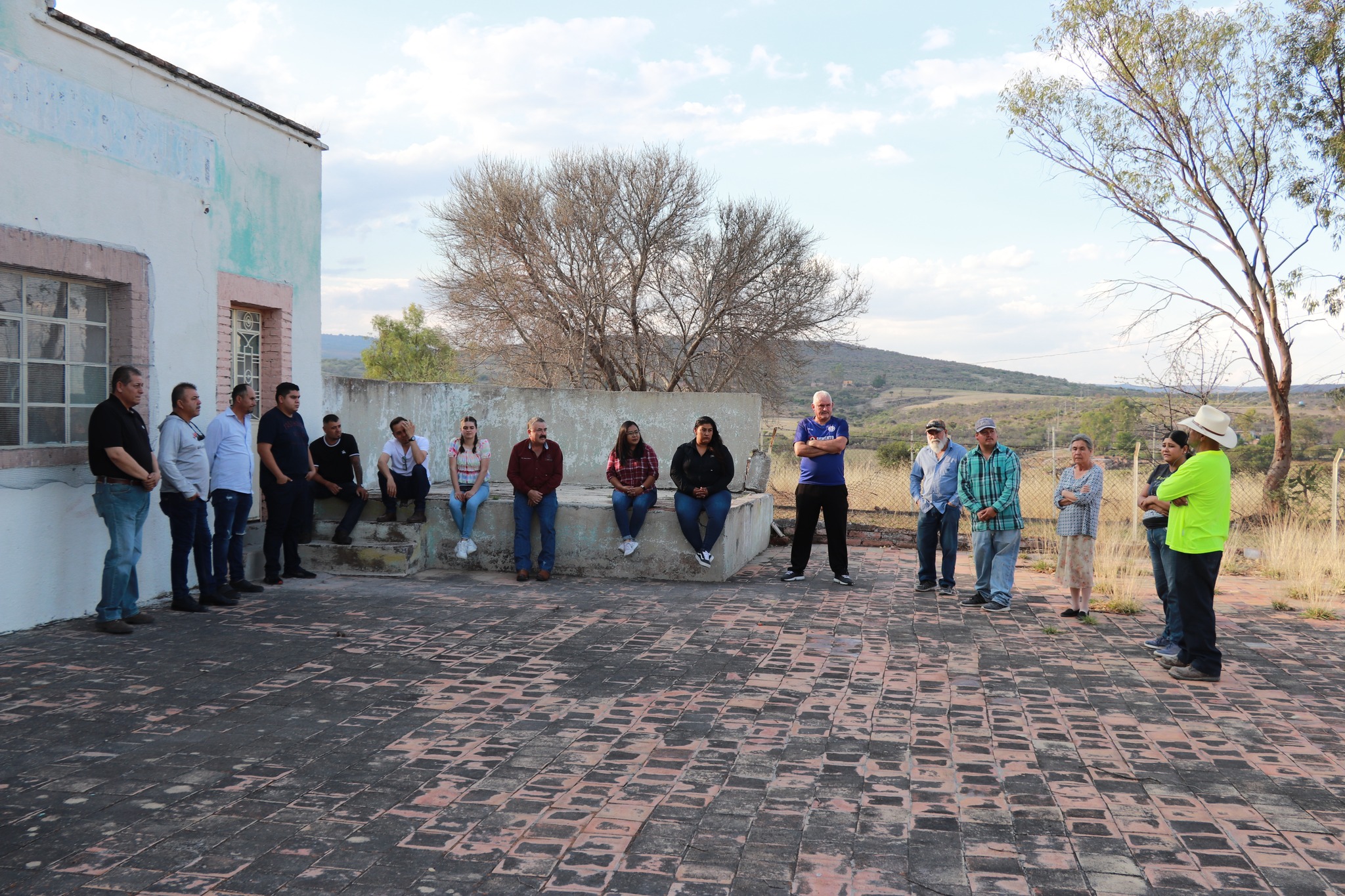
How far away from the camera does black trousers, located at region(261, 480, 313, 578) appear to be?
9.13 meters

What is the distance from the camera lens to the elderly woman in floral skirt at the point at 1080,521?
27.8ft

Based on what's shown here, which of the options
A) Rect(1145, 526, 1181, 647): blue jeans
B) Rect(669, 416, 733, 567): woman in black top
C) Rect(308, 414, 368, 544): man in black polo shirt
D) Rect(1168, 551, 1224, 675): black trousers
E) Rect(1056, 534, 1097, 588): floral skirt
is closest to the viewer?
Rect(1168, 551, 1224, 675): black trousers

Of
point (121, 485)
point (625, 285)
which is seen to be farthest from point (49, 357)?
point (625, 285)

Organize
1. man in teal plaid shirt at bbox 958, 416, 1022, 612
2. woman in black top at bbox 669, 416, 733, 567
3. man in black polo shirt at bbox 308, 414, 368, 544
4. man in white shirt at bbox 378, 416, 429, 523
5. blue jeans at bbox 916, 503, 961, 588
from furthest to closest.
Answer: man in white shirt at bbox 378, 416, 429, 523
woman in black top at bbox 669, 416, 733, 567
man in black polo shirt at bbox 308, 414, 368, 544
blue jeans at bbox 916, 503, 961, 588
man in teal plaid shirt at bbox 958, 416, 1022, 612

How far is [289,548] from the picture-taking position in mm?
9641

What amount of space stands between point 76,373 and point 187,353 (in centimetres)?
97

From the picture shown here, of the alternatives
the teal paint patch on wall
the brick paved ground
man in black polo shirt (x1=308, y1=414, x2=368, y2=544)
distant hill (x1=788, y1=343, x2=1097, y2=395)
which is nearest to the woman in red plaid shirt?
the brick paved ground

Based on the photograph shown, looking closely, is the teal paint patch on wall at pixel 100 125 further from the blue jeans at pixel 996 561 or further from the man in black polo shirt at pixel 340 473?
the blue jeans at pixel 996 561

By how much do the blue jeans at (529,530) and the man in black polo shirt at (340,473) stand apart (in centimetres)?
158

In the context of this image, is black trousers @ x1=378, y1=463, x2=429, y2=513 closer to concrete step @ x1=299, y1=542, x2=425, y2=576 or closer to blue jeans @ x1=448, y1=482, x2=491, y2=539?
blue jeans @ x1=448, y1=482, x2=491, y2=539

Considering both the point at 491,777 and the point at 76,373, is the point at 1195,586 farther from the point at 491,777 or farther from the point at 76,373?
the point at 76,373

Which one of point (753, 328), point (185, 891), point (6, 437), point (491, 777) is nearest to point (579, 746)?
point (491, 777)

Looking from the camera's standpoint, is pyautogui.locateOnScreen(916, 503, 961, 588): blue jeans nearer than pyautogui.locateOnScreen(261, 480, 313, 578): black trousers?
No

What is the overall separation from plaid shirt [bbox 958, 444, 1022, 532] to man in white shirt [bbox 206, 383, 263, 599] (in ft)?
21.0
